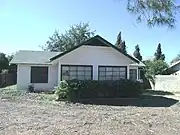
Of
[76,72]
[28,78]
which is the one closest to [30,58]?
[28,78]

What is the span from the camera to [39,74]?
27.3m

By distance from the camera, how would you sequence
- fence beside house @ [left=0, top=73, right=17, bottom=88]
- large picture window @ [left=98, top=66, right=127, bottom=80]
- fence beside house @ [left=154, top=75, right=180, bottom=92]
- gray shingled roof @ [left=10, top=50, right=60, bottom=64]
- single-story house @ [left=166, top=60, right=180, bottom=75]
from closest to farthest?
1. large picture window @ [left=98, top=66, right=127, bottom=80]
2. gray shingled roof @ [left=10, top=50, right=60, bottom=64]
3. fence beside house @ [left=154, top=75, right=180, bottom=92]
4. fence beside house @ [left=0, top=73, right=17, bottom=88]
5. single-story house @ [left=166, top=60, right=180, bottom=75]

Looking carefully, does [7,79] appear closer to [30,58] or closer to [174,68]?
[30,58]

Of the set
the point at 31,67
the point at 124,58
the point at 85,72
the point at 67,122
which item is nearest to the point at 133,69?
the point at 124,58

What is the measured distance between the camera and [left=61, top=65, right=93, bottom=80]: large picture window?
83.5 ft

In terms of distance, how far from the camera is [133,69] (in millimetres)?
33812

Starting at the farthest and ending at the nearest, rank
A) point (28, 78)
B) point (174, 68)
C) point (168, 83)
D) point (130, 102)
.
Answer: point (174, 68) < point (168, 83) < point (28, 78) < point (130, 102)

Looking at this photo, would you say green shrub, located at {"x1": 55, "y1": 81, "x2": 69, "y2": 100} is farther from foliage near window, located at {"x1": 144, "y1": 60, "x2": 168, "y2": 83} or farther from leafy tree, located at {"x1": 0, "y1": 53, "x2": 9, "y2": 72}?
leafy tree, located at {"x1": 0, "y1": 53, "x2": 9, "y2": 72}

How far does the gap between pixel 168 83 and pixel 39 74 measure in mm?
13795

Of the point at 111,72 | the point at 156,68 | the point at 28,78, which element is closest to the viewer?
the point at 111,72

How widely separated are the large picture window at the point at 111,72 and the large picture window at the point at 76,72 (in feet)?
3.37

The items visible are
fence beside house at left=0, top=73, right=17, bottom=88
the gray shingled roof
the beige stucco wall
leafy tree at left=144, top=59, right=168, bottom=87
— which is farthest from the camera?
leafy tree at left=144, top=59, right=168, bottom=87

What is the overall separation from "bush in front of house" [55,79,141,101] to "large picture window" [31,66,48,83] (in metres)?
6.81

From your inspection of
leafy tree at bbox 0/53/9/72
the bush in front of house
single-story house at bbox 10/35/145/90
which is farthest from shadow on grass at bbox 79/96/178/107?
leafy tree at bbox 0/53/9/72
